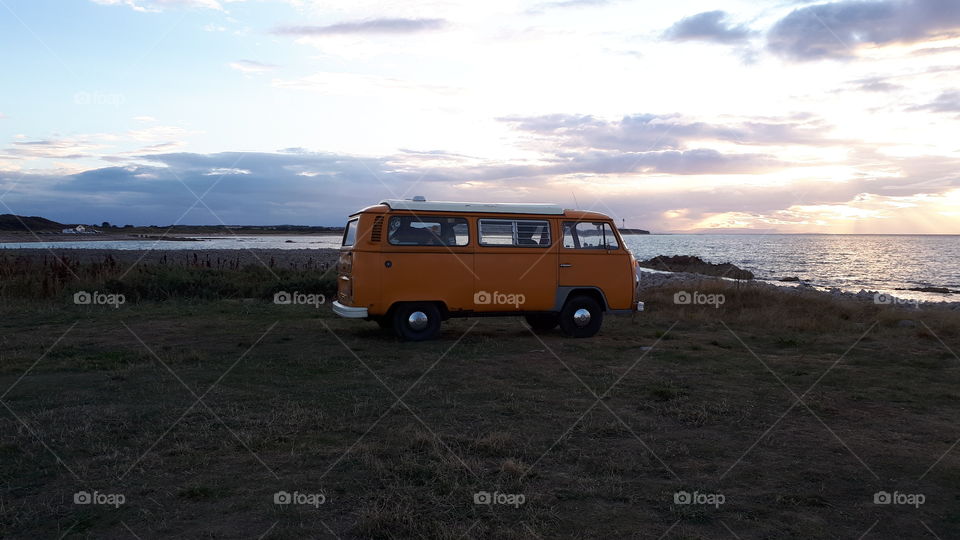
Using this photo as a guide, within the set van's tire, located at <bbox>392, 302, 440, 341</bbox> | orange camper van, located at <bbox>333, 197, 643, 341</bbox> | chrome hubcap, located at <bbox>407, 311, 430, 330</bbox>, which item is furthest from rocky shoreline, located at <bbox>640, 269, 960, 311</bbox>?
chrome hubcap, located at <bbox>407, 311, 430, 330</bbox>

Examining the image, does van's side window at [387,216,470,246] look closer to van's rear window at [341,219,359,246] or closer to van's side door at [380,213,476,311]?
van's side door at [380,213,476,311]

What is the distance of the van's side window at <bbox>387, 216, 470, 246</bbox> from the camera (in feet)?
38.1

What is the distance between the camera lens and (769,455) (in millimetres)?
5906

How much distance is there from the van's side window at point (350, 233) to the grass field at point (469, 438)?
1707mm

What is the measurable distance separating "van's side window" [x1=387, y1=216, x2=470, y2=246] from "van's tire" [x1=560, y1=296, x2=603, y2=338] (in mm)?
2283

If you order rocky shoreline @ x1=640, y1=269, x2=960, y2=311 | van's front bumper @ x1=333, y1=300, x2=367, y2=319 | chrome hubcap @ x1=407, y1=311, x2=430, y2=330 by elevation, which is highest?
van's front bumper @ x1=333, y1=300, x2=367, y2=319

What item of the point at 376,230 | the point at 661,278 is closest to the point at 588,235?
the point at 376,230

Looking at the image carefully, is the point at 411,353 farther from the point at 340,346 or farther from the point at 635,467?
the point at 635,467

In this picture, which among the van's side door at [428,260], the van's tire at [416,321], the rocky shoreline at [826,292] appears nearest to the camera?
the van's side door at [428,260]

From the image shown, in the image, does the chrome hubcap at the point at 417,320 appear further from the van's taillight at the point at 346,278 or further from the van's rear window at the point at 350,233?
the van's rear window at the point at 350,233

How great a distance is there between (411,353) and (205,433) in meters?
4.87

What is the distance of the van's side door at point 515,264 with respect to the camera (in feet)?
39.5

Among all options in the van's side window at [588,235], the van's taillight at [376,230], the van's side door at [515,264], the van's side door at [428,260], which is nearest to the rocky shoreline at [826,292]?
the van's side window at [588,235]

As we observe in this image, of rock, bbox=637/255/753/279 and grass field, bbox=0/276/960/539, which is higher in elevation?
grass field, bbox=0/276/960/539
